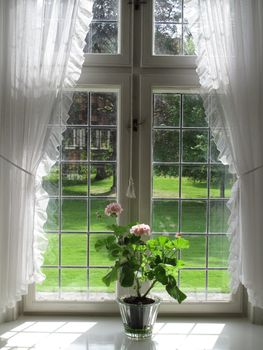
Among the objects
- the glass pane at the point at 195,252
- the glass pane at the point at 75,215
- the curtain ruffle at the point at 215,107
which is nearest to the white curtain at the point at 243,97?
the curtain ruffle at the point at 215,107

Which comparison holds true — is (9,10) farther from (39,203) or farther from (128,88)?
(39,203)

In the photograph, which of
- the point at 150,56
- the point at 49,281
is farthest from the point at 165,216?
the point at 150,56

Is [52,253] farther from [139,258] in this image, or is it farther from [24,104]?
[24,104]

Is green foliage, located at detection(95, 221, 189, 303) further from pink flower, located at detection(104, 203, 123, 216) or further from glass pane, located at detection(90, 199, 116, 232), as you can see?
glass pane, located at detection(90, 199, 116, 232)

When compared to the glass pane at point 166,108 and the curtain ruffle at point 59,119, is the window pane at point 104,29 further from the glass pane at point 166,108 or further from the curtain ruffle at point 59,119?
the glass pane at point 166,108

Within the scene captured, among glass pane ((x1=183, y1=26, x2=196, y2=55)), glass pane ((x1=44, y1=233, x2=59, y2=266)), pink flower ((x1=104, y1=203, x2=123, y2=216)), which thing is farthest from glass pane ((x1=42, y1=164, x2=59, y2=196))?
glass pane ((x1=183, y1=26, x2=196, y2=55))

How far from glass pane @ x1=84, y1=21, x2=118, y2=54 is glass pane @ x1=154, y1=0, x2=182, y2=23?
214mm

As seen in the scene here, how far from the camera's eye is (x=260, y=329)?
7.63ft

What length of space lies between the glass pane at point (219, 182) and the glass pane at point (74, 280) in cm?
74

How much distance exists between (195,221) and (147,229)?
42 centimetres

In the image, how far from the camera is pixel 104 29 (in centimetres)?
241

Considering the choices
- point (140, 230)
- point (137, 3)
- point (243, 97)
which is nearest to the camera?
point (140, 230)

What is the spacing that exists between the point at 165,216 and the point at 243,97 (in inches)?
26.4

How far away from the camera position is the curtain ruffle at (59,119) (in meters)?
2.25
